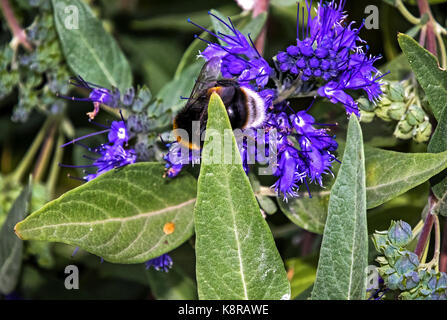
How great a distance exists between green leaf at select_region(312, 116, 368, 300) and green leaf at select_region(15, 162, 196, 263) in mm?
615

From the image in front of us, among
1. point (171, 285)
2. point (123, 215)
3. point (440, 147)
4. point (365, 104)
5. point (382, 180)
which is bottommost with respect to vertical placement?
point (171, 285)

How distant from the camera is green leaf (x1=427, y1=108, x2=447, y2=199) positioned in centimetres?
170

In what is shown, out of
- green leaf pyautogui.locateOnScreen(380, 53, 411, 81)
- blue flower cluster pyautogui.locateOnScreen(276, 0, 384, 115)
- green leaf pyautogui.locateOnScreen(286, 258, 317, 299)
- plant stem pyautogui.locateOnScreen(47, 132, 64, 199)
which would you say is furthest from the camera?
plant stem pyautogui.locateOnScreen(47, 132, 64, 199)

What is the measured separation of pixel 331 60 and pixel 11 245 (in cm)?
140

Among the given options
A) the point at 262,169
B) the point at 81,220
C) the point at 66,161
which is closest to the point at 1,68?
the point at 66,161

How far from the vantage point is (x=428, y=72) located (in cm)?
176

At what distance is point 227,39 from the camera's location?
6.23 feet

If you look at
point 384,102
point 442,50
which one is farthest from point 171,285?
point 442,50

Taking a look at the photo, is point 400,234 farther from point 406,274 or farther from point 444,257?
point 444,257

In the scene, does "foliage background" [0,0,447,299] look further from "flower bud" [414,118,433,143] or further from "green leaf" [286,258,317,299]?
"flower bud" [414,118,433,143]

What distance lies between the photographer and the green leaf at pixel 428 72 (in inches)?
68.2

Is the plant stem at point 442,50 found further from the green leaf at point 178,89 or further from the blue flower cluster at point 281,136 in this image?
the green leaf at point 178,89

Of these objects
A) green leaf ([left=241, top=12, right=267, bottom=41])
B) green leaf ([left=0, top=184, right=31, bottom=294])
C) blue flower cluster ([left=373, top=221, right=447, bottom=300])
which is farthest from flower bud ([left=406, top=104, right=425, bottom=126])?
green leaf ([left=0, top=184, right=31, bottom=294])
